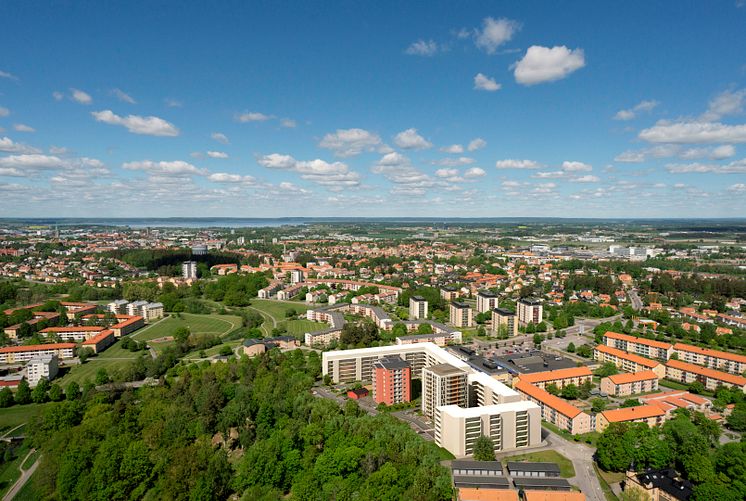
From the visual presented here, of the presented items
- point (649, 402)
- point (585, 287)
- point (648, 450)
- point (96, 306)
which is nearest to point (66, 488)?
point (648, 450)

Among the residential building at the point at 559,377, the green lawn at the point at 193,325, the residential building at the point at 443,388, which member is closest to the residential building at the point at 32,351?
the green lawn at the point at 193,325

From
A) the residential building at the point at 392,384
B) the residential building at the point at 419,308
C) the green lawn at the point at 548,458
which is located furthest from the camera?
the residential building at the point at 419,308

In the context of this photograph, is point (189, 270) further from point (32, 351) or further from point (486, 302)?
point (486, 302)

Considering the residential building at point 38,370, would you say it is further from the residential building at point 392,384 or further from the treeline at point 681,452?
the treeline at point 681,452

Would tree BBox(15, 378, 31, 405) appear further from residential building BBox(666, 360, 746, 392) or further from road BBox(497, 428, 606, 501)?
residential building BBox(666, 360, 746, 392)

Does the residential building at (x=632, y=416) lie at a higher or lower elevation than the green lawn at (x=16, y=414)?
higher

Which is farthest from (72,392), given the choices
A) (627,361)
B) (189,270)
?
(189,270)
